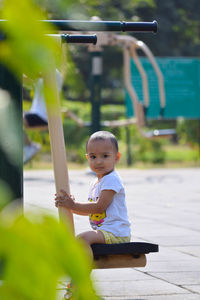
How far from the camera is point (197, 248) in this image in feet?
15.8

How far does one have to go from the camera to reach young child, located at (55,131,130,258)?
3.14 m

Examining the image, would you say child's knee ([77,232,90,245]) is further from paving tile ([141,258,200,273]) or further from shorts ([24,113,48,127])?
shorts ([24,113,48,127])

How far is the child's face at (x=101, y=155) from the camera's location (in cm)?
321

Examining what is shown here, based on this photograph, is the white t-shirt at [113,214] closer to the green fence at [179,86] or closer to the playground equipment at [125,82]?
the playground equipment at [125,82]

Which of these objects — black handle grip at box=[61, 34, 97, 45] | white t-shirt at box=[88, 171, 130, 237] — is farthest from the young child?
black handle grip at box=[61, 34, 97, 45]

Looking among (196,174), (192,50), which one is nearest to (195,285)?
(196,174)

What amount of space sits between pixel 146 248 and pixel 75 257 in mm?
2282

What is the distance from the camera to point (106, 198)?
3166 mm

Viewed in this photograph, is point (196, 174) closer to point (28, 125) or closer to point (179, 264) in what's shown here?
point (28, 125)

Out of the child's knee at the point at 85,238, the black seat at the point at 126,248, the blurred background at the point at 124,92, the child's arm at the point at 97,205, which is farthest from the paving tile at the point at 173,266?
the blurred background at the point at 124,92

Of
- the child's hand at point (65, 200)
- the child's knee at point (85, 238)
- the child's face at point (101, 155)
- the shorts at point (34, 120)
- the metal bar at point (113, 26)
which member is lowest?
the child's knee at point (85, 238)

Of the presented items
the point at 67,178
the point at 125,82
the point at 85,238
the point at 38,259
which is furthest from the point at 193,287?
the point at 125,82

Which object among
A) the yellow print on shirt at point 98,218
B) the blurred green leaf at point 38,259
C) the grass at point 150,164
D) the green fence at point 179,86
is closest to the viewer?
the blurred green leaf at point 38,259

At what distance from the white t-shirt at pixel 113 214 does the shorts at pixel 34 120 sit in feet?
25.2
